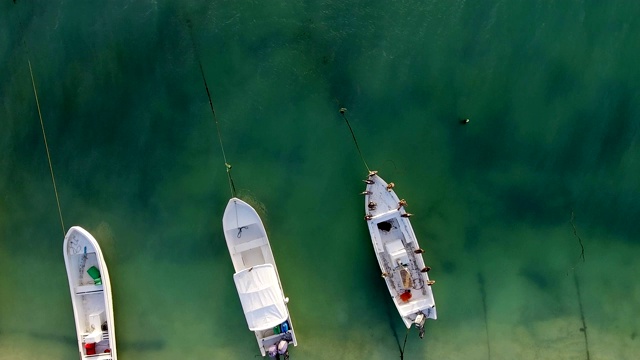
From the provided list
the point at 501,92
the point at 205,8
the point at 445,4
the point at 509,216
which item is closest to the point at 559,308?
the point at 509,216

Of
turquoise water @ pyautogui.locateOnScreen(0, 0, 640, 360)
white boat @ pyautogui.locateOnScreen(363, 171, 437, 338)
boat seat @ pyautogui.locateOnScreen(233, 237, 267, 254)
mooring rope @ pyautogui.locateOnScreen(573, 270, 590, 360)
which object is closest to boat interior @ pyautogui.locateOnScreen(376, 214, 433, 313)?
white boat @ pyautogui.locateOnScreen(363, 171, 437, 338)

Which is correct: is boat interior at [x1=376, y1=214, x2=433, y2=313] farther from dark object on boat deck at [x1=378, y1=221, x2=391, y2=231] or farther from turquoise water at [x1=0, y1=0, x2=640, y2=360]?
turquoise water at [x1=0, y1=0, x2=640, y2=360]

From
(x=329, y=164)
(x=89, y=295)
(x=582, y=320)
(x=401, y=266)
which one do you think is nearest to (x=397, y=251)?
(x=401, y=266)

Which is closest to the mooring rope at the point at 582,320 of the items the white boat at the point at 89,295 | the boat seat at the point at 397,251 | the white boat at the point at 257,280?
the boat seat at the point at 397,251

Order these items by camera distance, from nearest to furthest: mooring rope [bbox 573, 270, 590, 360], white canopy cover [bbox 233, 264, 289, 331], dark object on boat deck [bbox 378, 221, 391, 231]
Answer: white canopy cover [bbox 233, 264, 289, 331]
dark object on boat deck [bbox 378, 221, 391, 231]
mooring rope [bbox 573, 270, 590, 360]

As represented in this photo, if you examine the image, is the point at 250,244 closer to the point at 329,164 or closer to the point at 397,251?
the point at 329,164

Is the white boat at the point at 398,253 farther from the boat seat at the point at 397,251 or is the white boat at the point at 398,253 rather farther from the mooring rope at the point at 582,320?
the mooring rope at the point at 582,320
